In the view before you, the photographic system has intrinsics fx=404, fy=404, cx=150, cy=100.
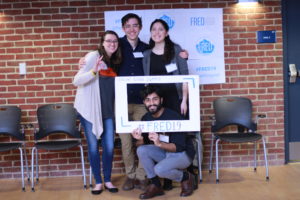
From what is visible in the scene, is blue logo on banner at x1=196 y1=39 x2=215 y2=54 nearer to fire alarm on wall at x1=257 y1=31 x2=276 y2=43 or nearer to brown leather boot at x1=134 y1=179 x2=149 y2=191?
fire alarm on wall at x1=257 y1=31 x2=276 y2=43

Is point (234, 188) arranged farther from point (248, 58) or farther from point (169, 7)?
point (169, 7)

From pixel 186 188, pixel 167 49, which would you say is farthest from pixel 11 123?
pixel 186 188

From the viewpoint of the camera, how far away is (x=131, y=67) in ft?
14.1

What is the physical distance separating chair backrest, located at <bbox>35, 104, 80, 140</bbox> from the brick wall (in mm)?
201

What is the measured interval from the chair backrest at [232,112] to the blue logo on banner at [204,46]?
1.99 ft

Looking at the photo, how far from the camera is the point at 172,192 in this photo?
13.8 feet

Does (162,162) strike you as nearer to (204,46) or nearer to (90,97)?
(90,97)

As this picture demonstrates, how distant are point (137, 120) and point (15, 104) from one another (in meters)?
1.57

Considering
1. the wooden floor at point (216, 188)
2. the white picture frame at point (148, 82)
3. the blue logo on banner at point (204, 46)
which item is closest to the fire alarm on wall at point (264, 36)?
the blue logo on banner at point (204, 46)

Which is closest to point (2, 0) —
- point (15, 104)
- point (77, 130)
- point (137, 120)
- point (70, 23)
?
point (70, 23)

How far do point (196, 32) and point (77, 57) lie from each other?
4.78ft

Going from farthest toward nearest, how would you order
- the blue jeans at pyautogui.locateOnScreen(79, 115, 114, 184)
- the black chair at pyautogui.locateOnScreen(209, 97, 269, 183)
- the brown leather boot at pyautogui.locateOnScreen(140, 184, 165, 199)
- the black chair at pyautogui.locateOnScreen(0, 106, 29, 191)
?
1. the black chair at pyautogui.locateOnScreen(209, 97, 269, 183)
2. the black chair at pyautogui.locateOnScreen(0, 106, 29, 191)
3. the blue jeans at pyautogui.locateOnScreen(79, 115, 114, 184)
4. the brown leather boot at pyautogui.locateOnScreen(140, 184, 165, 199)

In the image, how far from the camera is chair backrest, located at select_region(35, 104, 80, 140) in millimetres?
4645

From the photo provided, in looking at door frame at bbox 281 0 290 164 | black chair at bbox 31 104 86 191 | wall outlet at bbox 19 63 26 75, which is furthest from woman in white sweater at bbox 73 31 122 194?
door frame at bbox 281 0 290 164
